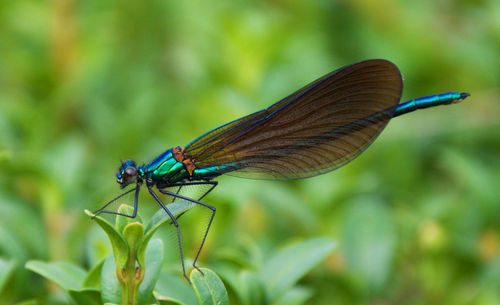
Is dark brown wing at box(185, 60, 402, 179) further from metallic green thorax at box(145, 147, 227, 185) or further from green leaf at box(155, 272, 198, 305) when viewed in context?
green leaf at box(155, 272, 198, 305)

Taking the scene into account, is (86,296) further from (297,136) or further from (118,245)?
(297,136)

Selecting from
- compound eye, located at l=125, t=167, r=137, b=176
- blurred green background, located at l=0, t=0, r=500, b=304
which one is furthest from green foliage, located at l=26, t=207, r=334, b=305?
compound eye, located at l=125, t=167, r=137, b=176

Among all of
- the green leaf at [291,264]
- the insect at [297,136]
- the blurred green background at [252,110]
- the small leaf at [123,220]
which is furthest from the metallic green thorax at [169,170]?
the small leaf at [123,220]

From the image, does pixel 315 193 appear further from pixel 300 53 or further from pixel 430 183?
pixel 300 53

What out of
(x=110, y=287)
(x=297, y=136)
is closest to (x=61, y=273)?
(x=110, y=287)

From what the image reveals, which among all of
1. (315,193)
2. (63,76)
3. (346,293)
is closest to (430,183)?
(315,193)

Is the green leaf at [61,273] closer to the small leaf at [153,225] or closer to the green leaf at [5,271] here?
the green leaf at [5,271]

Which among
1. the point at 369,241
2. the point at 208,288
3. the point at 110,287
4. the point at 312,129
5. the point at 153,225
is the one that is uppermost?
the point at 312,129

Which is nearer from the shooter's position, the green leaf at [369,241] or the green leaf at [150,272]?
the green leaf at [150,272]
